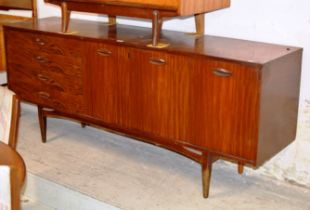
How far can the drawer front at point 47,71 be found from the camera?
127 inches

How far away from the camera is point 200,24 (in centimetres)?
309

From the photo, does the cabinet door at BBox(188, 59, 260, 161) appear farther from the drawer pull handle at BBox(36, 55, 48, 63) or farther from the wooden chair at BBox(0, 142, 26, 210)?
the wooden chair at BBox(0, 142, 26, 210)

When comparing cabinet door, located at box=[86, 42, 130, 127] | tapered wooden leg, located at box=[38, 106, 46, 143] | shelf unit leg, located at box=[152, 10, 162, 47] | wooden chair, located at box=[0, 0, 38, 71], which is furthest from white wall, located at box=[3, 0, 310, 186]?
wooden chair, located at box=[0, 0, 38, 71]

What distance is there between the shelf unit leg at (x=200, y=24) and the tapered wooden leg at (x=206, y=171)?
31.4 inches

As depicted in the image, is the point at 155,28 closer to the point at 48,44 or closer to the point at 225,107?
the point at 225,107

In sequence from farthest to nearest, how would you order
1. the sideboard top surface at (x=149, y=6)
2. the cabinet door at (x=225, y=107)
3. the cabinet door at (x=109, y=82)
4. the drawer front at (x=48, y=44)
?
the drawer front at (x=48, y=44)
the cabinet door at (x=109, y=82)
the sideboard top surface at (x=149, y=6)
the cabinet door at (x=225, y=107)

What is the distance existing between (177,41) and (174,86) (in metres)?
0.34

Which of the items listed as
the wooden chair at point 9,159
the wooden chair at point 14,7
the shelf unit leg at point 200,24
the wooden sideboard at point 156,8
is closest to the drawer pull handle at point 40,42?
the wooden sideboard at point 156,8

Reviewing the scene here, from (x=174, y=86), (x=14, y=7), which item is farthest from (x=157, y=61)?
(x=14, y=7)

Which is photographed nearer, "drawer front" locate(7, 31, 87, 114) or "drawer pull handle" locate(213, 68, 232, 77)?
"drawer pull handle" locate(213, 68, 232, 77)

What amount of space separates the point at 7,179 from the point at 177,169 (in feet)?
6.71

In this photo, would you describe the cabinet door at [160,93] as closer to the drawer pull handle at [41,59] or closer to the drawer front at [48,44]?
the drawer front at [48,44]

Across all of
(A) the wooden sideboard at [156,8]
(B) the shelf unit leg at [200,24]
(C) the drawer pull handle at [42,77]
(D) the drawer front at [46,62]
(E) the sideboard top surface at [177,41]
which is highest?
(A) the wooden sideboard at [156,8]

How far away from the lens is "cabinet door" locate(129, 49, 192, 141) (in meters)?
2.72
